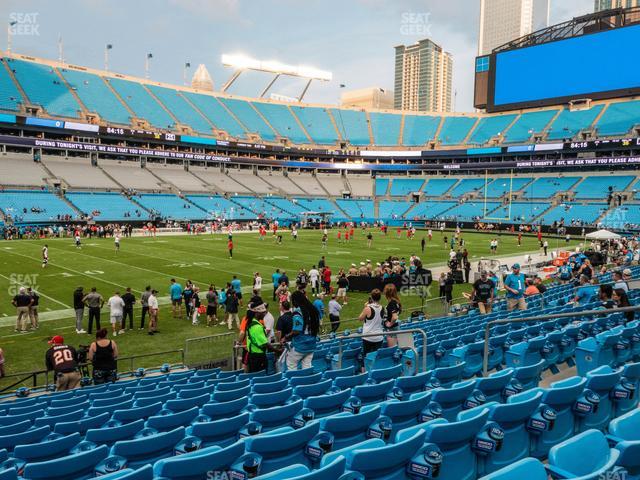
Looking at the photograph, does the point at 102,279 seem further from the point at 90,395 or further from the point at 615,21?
the point at 615,21

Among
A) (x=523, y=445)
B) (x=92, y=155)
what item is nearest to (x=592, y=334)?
(x=523, y=445)

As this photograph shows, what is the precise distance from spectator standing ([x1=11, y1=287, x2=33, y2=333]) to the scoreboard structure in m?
78.4

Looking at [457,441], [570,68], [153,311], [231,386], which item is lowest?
[153,311]

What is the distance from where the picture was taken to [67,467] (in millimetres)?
3488

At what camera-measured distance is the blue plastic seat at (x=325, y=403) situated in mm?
5055

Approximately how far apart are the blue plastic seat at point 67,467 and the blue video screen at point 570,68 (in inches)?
3258

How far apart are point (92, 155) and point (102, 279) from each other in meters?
49.5

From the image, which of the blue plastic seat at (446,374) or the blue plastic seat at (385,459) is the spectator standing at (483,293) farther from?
the blue plastic seat at (385,459)

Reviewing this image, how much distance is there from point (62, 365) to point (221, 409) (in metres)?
5.67

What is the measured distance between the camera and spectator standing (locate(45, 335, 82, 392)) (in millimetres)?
9484

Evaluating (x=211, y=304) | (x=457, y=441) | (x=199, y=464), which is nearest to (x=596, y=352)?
(x=457, y=441)

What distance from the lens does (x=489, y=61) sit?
79938mm

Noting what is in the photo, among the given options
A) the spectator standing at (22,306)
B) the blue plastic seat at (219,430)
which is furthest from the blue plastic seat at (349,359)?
the spectator standing at (22,306)

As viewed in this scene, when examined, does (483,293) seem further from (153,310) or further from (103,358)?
(153,310)
